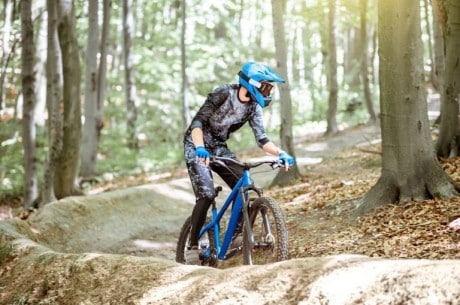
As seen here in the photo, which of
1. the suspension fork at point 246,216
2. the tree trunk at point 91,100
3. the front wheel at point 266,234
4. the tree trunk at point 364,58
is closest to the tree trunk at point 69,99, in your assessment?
the tree trunk at point 91,100

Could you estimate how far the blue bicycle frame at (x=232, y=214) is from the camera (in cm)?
562

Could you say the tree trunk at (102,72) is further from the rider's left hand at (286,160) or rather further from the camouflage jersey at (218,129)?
the rider's left hand at (286,160)

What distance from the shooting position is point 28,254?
606 centimetres

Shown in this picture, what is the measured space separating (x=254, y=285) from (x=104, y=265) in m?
1.78

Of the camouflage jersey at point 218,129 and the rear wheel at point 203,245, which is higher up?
the camouflage jersey at point 218,129

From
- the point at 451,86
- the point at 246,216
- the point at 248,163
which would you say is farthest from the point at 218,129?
the point at 451,86

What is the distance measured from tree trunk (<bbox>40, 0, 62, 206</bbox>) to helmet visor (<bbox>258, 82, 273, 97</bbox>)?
7150 millimetres

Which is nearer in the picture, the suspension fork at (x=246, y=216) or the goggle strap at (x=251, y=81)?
the suspension fork at (x=246, y=216)

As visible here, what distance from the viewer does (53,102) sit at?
11773 millimetres

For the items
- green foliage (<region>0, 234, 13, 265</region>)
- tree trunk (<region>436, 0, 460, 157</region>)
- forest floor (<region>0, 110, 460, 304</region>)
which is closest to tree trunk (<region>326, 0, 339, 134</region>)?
forest floor (<region>0, 110, 460, 304</region>)

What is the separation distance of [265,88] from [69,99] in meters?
7.71

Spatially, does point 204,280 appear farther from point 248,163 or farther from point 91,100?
point 91,100

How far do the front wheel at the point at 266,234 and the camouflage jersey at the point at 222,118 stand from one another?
86cm

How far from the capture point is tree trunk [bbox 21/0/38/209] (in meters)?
12.6
